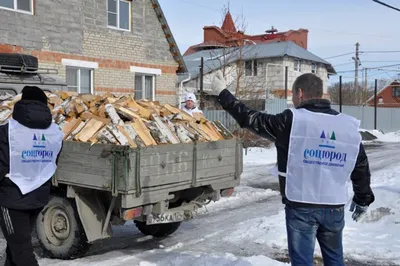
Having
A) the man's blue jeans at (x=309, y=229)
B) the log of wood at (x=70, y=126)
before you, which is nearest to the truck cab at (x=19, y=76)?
the log of wood at (x=70, y=126)

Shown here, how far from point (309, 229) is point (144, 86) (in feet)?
48.3

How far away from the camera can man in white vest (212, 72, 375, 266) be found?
327 cm

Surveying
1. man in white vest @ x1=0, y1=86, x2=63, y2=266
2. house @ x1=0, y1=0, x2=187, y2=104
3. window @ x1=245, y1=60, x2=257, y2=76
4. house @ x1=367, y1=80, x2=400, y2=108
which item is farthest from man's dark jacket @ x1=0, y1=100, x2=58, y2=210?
house @ x1=367, y1=80, x2=400, y2=108

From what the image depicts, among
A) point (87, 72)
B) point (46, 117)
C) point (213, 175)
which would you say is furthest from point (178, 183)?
point (87, 72)

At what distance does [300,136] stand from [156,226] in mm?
3676

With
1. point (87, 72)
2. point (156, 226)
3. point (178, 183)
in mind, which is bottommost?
point (156, 226)

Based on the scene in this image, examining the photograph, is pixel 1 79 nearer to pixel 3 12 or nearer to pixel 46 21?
pixel 3 12

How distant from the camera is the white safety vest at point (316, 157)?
326 cm

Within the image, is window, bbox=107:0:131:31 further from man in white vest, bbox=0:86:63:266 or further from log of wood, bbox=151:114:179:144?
man in white vest, bbox=0:86:63:266

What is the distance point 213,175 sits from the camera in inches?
226

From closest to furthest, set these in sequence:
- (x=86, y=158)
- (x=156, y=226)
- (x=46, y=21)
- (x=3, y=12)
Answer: (x=86, y=158) → (x=156, y=226) → (x=3, y=12) → (x=46, y=21)

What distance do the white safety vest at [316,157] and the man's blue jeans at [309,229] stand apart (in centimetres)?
8

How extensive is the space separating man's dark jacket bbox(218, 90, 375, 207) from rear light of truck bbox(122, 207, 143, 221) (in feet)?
6.13

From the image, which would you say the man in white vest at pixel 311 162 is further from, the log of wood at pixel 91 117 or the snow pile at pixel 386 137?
the snow pile at pixel 386 137
